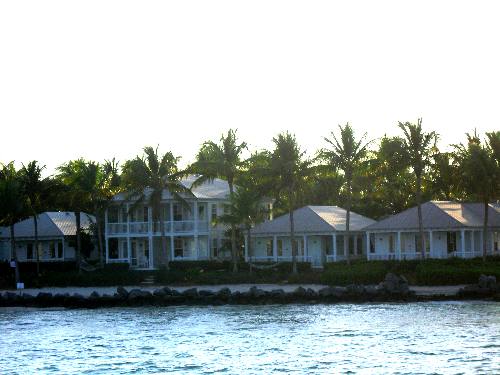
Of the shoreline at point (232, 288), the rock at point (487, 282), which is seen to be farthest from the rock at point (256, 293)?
the rock at point (487, 282)

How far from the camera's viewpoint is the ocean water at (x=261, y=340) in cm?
3512

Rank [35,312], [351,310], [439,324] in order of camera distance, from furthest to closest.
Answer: [35,312] → [351,310] → [439,324]

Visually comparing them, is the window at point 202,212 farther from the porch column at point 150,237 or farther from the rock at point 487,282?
the rock at point 487,282

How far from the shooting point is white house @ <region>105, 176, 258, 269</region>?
78438 millimetres

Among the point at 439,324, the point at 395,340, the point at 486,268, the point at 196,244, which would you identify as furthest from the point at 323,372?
the point at 196,244

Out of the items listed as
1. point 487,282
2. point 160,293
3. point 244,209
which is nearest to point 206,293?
point 160,293

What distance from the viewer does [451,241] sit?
232ft

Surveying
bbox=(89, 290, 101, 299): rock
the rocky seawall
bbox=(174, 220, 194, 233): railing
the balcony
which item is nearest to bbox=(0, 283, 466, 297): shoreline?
the rocky seawall

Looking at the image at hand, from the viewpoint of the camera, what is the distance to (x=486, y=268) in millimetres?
Answer: 59312

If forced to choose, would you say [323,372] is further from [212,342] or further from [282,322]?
[282,322]

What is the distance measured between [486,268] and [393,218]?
47.2 ft

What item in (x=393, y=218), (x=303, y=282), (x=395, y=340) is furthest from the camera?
(x=393, y=218)

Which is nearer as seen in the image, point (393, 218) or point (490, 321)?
point (490, 321)

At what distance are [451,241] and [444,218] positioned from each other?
182 cm
